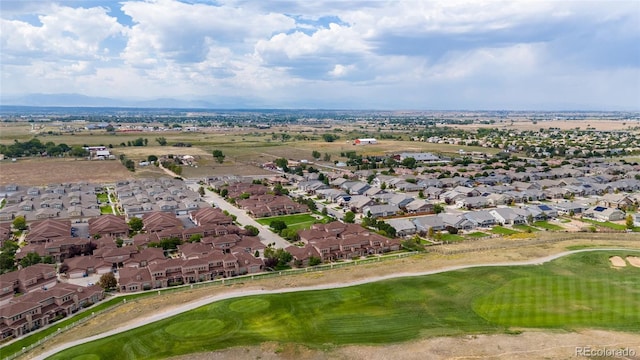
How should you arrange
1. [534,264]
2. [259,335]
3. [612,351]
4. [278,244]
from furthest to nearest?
[278,244] < [534,264] < [259,335] < [612,351]

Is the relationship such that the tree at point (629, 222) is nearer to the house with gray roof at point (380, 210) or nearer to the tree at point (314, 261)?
the house with gray roof at point (380, 210)

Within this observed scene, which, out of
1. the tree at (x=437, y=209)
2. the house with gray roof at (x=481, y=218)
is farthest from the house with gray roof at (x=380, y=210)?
the house with gray roof at (x=481, y=218)

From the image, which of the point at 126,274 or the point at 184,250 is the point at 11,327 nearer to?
the point at 126,274

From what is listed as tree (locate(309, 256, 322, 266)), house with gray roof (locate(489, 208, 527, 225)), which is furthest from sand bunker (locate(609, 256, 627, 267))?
tree (locate(309, 256, 322, 266))

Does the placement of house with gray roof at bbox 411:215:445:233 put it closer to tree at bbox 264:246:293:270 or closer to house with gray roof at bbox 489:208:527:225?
house with gray roof at bbox 489:208:527:225

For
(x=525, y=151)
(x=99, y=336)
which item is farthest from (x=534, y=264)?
(x=525, y=151)

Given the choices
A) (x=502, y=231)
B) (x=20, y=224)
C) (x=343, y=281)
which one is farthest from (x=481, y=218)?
(x=20, y=224)
